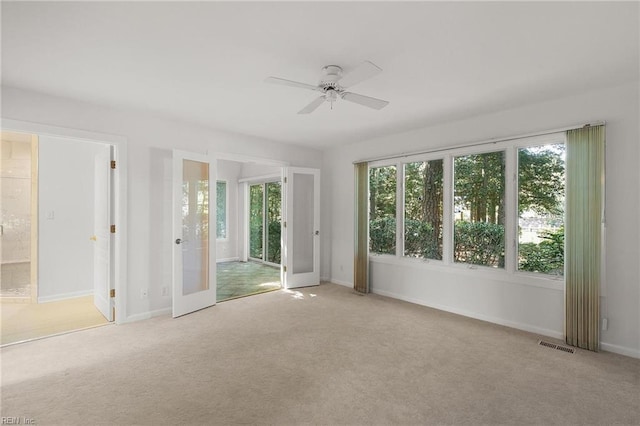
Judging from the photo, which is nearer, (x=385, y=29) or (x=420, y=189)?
(x=385, y=29)

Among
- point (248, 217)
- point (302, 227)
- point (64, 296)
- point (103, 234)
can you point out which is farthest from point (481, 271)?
point (64, 296)

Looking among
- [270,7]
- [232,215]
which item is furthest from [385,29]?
[232,215]

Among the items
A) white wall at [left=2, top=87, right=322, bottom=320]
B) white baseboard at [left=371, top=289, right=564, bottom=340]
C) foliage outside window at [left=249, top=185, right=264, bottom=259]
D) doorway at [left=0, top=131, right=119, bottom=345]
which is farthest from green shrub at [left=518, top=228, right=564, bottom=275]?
foliage outside window at [left=249, top=185, right=264, bottom=259]

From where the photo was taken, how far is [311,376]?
2539mm

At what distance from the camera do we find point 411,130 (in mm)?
4656

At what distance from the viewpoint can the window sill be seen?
11.3ft

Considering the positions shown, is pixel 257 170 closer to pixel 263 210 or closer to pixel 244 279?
pixel 263 210

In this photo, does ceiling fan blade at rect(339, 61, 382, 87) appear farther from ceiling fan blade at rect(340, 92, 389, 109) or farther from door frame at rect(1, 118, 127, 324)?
door frame at rect(1, 118, 127, 324)

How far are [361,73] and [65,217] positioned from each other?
510cm

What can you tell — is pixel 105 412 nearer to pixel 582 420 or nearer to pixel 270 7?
pixel 270 7

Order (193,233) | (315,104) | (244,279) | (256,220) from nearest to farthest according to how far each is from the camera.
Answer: (315,104) < (193,233) < (244,279) < (256,220)

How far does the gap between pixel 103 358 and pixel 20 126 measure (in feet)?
7.99

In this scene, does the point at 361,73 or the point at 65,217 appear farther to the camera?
the point at 65,217

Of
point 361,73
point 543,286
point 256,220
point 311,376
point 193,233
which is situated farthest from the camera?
point 256,220
